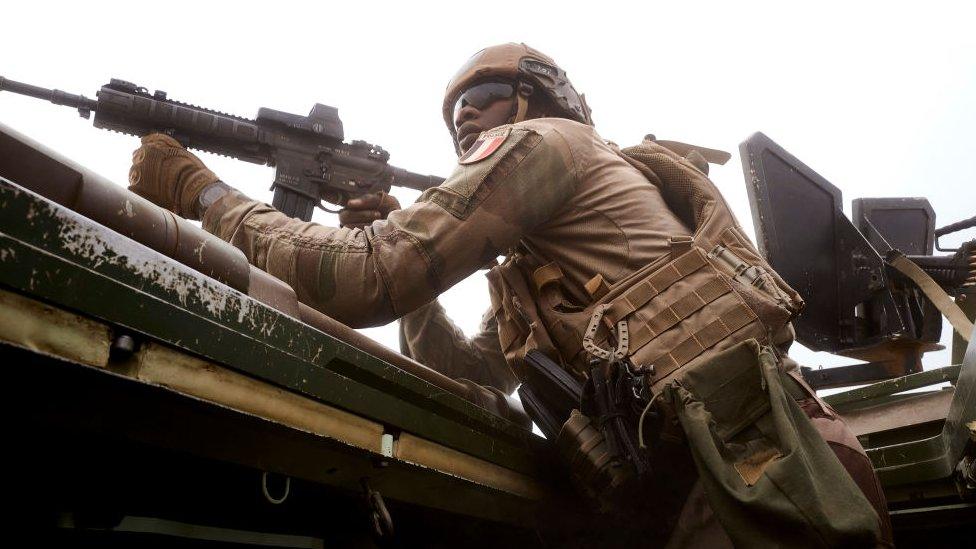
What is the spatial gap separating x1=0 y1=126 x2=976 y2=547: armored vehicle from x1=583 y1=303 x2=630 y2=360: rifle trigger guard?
28cm

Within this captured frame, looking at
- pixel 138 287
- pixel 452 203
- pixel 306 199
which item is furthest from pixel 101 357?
pixel 306 199

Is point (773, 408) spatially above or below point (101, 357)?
below

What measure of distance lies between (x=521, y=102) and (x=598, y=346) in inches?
47.1

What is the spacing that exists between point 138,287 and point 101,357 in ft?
0.39

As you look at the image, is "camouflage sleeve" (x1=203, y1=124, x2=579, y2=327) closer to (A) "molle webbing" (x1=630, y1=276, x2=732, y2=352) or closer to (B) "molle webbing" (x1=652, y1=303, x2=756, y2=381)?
(A) "molle webbing" (x1=630, y1=276, x2=732, y2=352)

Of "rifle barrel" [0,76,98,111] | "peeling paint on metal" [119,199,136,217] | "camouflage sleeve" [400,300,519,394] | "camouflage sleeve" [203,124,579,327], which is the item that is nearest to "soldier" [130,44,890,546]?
"camouflage sleeve" [203,124,579,327]

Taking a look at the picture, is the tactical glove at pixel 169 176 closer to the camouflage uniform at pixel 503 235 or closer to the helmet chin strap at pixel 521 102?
the camouflage uniform at pixel 503 235

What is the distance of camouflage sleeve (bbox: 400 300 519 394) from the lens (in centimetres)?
314

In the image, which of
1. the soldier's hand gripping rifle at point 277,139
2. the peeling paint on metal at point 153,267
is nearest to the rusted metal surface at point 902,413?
the peeling paint on metal at point 153,267

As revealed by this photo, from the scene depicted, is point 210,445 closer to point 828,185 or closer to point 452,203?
point 452,203

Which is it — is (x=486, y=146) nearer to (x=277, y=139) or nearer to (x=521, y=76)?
(x=521, y=76)

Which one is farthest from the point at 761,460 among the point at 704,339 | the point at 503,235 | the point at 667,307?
the point at 503,235

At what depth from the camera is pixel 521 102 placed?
2.87 meters

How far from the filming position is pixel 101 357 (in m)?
0.95
